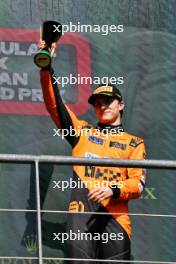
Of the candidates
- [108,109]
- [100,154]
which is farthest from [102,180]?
[108,109]

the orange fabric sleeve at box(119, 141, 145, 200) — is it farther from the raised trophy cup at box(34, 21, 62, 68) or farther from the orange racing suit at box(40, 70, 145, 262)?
the raised trophy cup at box(34, 21, 62, 68)

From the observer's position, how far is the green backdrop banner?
2500mm

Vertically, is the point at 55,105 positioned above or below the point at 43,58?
below

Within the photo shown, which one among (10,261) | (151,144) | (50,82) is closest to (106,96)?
(50,82)

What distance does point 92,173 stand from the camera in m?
2.12

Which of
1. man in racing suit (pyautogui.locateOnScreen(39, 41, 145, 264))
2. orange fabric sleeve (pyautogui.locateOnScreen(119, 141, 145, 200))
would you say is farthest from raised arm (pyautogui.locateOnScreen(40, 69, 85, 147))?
orange fabric sleeve (pyautogui.locateOnScreen(119, 141, 145, 200))

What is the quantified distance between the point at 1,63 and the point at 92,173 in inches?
25.2

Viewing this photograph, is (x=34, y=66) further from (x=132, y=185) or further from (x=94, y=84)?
(x=132, y=185)

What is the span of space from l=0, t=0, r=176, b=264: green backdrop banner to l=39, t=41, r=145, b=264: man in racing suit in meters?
0.28

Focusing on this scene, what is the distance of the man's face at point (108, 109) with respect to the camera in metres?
2.24

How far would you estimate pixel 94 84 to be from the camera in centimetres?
255

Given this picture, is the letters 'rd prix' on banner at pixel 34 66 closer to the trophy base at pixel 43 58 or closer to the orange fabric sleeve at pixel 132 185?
the trophy base at pixel 43 58

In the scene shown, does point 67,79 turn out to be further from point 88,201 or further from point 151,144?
point 88,201

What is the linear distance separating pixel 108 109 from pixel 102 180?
0.84 feet
